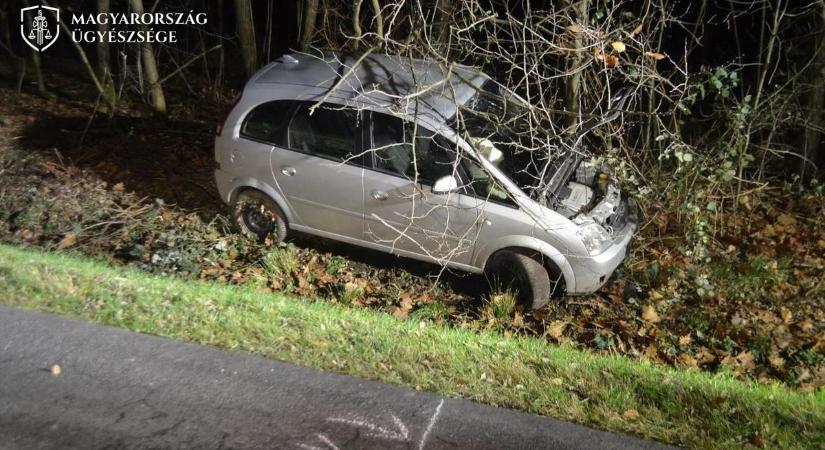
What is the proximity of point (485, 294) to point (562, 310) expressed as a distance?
2.58ft

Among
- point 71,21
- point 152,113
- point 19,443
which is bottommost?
point 19,443

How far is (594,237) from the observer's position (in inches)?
249

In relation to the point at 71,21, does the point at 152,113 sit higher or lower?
lower

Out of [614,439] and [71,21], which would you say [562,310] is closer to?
[614,439]

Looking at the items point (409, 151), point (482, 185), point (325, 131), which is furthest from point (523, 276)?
point (325, 131)

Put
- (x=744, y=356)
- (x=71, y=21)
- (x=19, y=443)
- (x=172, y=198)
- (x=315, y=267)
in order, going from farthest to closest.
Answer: (x=71, y=21) → (x=172, y=198) → (x=315, y=267) → (x=744, y=356) → (x=19, y=443)

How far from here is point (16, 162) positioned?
376 inches

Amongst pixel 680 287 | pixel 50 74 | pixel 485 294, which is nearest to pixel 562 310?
pixel 485 294

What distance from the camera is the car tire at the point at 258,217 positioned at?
7.50 meters

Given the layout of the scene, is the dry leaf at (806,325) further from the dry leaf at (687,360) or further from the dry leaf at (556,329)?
the dry leaf at (556,329)

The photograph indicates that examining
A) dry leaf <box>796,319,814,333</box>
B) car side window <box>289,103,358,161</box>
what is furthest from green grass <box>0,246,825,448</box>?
dry leaf <box>796,319,814,333</box>

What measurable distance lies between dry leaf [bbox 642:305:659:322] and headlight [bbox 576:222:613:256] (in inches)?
34.5

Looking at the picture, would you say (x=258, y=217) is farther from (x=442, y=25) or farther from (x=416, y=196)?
(x=442, y=25)

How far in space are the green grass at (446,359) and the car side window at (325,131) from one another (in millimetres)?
1506
